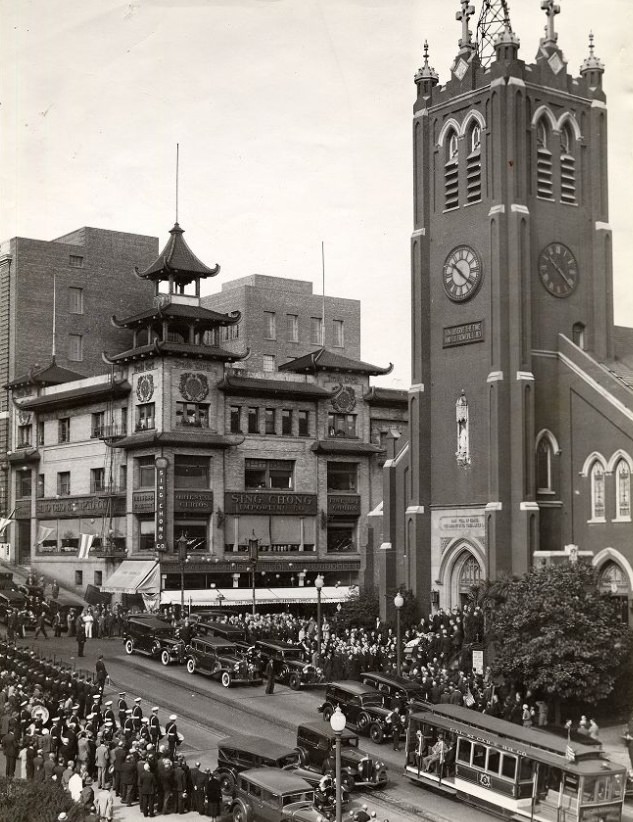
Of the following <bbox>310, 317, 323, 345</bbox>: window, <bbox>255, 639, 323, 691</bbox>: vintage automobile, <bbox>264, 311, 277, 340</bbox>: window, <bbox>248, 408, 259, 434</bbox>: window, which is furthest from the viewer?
<bbox>310, 317, 323, 345</bbox>: window

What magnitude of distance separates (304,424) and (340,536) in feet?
24.3

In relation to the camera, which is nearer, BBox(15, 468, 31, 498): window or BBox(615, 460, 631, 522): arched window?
BBox(615, 460, 631, 522): arched window

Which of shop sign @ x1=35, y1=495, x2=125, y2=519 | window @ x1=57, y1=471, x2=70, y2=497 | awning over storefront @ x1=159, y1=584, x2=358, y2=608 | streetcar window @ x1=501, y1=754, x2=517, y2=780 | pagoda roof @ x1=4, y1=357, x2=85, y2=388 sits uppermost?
pagoda roof @ x1=4, y1=357, x2=85, y2=388

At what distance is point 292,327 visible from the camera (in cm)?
9288

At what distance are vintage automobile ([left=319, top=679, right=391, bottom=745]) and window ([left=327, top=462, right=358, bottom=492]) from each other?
37968 millimetres

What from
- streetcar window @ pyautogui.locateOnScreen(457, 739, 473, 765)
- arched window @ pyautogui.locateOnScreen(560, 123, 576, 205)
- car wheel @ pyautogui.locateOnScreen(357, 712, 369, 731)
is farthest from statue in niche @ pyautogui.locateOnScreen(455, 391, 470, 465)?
streetcar window @ pyautogui.locateOnScreen(457, 739, 473, 765)

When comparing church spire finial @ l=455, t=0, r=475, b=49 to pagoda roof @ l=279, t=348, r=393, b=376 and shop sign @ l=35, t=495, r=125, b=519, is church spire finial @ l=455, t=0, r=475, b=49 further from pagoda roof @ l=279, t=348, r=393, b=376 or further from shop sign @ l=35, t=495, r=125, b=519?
shop sign @ l=35, t=495, r=125, b=519

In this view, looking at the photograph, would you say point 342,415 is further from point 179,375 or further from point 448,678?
point 448,678

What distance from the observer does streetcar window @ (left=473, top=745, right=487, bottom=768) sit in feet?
88.5

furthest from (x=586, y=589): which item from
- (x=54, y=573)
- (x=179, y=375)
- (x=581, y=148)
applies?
(x=54, y=573)

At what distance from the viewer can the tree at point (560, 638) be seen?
36.8 m

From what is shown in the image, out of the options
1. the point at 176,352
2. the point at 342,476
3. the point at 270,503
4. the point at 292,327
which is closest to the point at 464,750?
the point at 176,352

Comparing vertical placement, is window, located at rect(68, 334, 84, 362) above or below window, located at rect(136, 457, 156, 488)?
above

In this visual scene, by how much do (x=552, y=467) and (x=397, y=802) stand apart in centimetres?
2436
